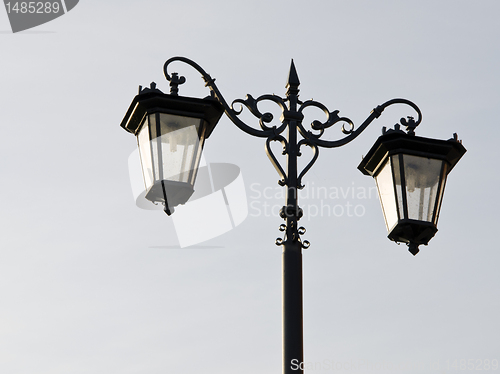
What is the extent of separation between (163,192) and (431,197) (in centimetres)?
231

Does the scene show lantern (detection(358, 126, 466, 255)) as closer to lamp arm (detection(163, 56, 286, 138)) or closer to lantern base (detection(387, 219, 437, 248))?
lantern base (detection(387, 219, 437, 248))

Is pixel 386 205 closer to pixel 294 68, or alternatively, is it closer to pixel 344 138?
pixel 344 138

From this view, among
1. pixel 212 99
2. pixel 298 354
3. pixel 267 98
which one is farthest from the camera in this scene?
pixel 267 98

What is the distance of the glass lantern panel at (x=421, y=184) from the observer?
7.27 metres

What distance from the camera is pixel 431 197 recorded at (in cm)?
734

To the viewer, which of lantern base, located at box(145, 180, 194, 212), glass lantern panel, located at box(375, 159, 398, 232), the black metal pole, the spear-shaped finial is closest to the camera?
the black metal pole

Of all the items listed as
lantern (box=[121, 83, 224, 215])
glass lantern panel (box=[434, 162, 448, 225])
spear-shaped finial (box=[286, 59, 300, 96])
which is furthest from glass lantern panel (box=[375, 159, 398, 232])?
lantern (box=[121, 83, 224, 215])

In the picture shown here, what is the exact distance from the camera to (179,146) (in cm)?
693

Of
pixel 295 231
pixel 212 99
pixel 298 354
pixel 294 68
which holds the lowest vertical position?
pixel 298 354

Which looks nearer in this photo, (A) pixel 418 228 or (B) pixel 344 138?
(A) pixel 418 228

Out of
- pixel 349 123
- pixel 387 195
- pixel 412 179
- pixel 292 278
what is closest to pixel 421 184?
pixel 412 179

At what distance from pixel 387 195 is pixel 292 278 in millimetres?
1233

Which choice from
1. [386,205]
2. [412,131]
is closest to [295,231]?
[386,205]

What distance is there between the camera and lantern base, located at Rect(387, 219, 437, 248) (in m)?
7.21
